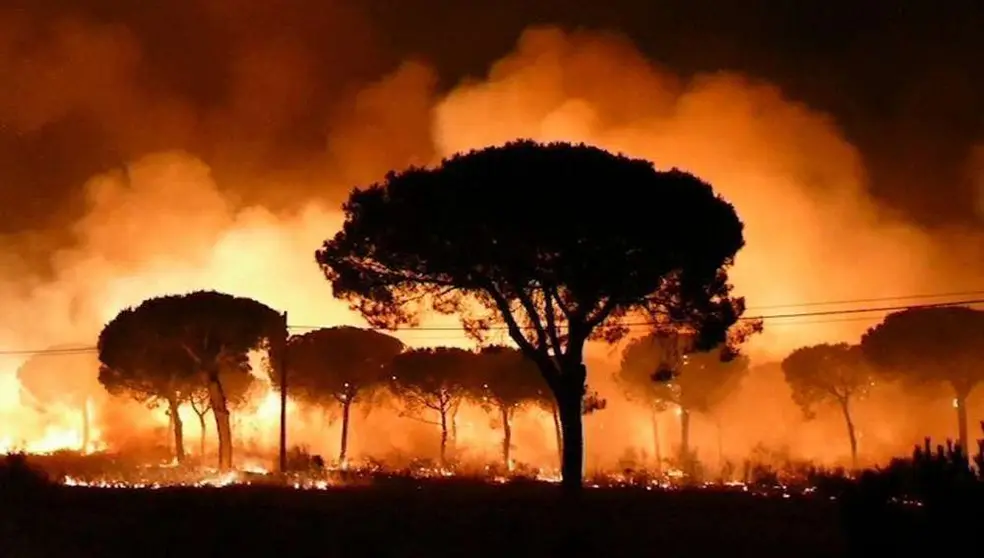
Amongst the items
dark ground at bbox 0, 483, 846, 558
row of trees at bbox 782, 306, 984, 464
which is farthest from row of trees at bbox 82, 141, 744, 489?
row of trees at bbox 782, 306, 984, 464

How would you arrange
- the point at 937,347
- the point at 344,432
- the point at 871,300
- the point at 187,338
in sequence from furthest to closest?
the point at 871,300 < the point at 937,347 < the point at 344,432 < the point at 187,338

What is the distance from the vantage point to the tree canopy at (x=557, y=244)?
20.9 meters

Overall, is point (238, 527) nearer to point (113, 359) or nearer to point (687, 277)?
point (687, 277)

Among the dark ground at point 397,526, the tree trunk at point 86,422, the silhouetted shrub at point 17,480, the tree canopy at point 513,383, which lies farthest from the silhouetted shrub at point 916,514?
the tree trunk at point 86,422

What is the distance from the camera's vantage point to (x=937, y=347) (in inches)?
1670

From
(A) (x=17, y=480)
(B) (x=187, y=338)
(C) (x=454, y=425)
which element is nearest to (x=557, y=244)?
(A) (x=17, y=480)

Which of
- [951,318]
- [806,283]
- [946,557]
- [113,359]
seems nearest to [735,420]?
[806,283]

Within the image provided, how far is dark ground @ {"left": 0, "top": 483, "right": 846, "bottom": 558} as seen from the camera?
14.3m

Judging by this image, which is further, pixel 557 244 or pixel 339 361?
pixel 339 361

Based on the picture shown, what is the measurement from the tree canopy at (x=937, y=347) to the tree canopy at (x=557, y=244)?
78.2 feet

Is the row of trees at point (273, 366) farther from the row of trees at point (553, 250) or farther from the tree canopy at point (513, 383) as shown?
the row of trees at point (553, 250)

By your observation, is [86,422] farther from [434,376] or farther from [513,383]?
[513,383]

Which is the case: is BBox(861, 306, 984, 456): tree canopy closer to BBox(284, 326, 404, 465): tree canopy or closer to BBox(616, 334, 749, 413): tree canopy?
BBox(616, 334, 749, 413): tree canopy

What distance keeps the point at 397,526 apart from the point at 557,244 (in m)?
7.18
